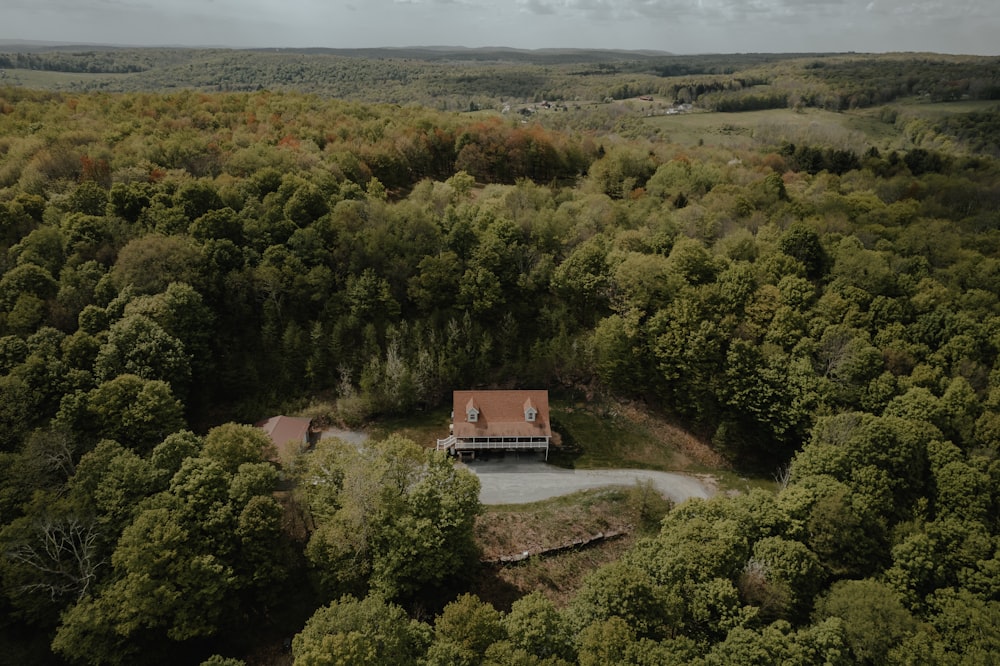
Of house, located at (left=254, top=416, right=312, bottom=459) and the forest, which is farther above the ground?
the forest

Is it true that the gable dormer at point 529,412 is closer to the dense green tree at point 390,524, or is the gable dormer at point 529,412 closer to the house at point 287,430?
the dense green tree at point 390,524

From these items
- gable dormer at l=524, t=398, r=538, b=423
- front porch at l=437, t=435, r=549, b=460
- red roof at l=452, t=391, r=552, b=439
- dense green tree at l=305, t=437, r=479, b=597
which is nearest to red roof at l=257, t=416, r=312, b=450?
dense green tree at l=305, t=437, r=479, b=597

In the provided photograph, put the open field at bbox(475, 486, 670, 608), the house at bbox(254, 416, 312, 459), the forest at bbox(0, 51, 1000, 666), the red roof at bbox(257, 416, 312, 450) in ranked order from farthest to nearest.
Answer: the red roof at bbox(257, 416, 312, 450), the house at bbox(254, 416, 312, 459), the open field at bbox(475, 486, 670, 608), the forest at bbox(0, 51, 1000, 666)

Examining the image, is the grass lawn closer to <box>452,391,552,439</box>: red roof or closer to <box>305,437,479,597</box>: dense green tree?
<box>452,391,552,439</box>: red roof

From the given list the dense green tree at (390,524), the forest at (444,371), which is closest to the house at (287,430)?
the forest at (444,371)

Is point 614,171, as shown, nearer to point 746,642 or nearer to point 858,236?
point 858,236

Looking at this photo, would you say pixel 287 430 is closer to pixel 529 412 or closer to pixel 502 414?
pixel 502 414
